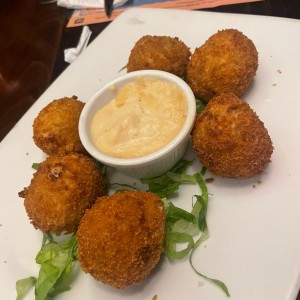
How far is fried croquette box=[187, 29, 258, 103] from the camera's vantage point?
1.94m

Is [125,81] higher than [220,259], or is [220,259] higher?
[125,81]

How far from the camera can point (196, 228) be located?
1714 mm

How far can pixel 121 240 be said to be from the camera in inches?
60.2

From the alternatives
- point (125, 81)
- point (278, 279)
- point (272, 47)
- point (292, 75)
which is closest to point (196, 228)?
point (278, 279)

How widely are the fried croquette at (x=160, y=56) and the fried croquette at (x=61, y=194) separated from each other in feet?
2.00

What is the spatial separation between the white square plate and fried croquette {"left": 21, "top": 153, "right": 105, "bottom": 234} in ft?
0.67

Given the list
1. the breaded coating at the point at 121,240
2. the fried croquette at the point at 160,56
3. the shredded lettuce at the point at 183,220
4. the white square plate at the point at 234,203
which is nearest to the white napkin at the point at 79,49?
the white square plate at the point at 234,203

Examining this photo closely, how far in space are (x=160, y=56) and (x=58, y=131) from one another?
621 millimetres

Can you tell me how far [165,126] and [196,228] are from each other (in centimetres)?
44

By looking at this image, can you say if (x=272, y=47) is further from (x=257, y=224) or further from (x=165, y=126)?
(x=257, y=224)

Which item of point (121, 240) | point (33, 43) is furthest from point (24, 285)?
point (33, 43)

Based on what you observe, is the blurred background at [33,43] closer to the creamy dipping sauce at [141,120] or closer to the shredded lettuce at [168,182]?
the creamy dipping sauce at [141,120]

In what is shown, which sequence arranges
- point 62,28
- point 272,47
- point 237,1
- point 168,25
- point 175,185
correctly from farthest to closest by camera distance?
1. point 62,28
2. point 237,1
3. point 168,25
4. point 272,47
5. point 175,185

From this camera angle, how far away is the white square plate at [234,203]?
→ 60.6 inches
